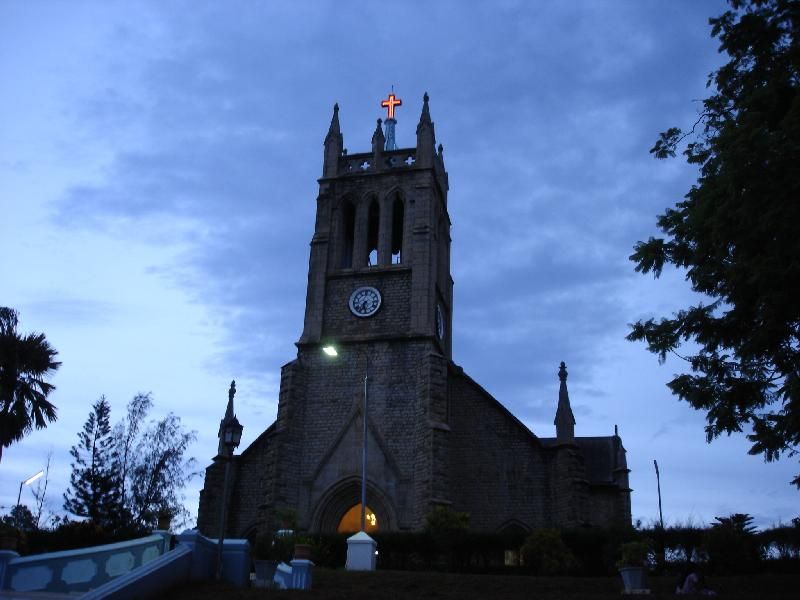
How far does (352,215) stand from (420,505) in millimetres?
14001

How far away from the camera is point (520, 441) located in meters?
31.9

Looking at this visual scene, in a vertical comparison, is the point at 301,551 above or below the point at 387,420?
below

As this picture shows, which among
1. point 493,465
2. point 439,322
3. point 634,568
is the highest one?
point 439,322

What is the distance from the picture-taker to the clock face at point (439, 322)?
116 ft

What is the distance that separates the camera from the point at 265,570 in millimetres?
17453

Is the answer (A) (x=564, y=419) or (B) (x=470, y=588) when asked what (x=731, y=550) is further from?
(A) (x=564, y=419)

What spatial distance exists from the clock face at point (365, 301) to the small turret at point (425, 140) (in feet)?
Answer: 21.0

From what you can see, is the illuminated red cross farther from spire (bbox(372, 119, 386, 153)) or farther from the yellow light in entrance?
the yellow light in entrance

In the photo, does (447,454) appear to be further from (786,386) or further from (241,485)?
(786,386)

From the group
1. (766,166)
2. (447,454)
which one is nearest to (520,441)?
(447,454)

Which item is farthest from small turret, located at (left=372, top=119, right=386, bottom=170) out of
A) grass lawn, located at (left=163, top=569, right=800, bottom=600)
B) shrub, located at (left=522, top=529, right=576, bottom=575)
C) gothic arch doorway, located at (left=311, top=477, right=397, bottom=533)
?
grass lawn, located at (left=163, top=569, right=800, bottom=600)

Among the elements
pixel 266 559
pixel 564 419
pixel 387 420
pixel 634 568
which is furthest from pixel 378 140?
pixel 634 568

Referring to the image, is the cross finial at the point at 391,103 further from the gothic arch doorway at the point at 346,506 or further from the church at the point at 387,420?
the gothic arch doorway at the point at 346,506

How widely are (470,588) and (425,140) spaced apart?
23197 mm
